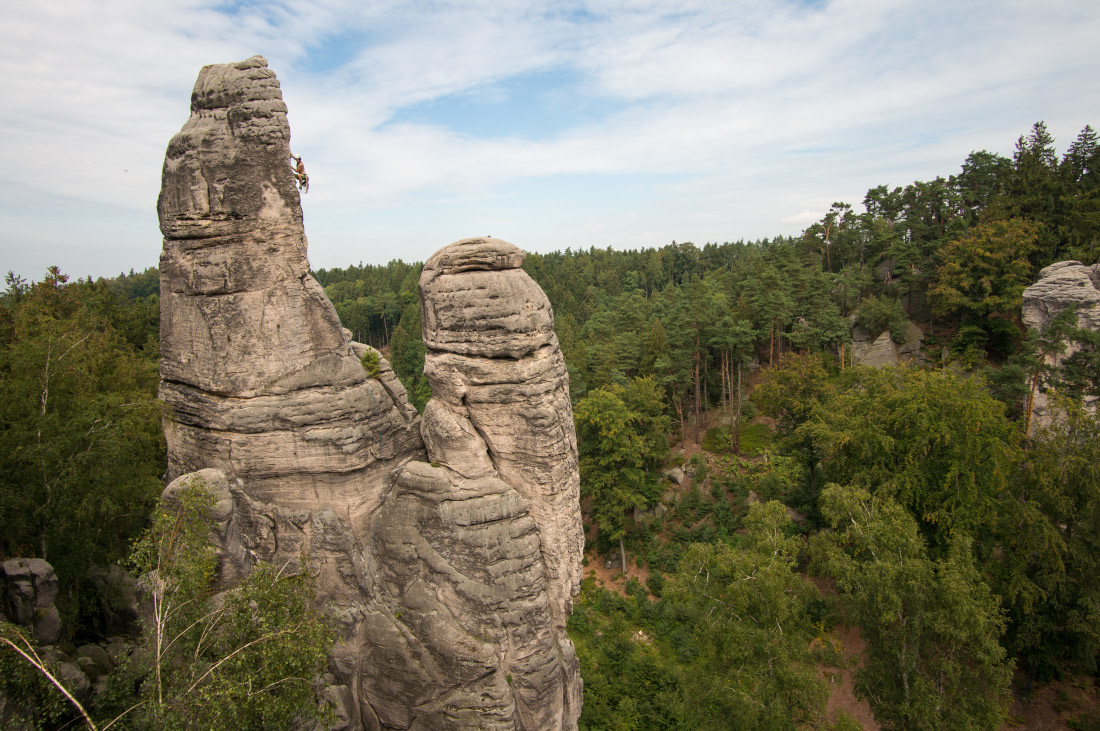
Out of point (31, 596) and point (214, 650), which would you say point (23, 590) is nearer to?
point (31, 596)

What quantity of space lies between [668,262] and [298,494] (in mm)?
96709

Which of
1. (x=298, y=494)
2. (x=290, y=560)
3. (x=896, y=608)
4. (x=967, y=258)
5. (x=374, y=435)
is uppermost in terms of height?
(x=967, y=258)

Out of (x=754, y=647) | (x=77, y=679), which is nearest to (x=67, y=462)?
(x=77, y=679)

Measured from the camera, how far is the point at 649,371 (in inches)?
1633

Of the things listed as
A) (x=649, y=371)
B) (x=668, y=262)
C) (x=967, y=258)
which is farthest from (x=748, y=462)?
(x=668, y=262)

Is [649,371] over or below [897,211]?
below

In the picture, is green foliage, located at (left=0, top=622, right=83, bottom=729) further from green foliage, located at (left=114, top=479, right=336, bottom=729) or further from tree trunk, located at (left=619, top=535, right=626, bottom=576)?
tree trunk, located at (left=619, top=535, right=626, bottom=576)

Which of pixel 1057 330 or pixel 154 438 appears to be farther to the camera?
pixel 1057 330

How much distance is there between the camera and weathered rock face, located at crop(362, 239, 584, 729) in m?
12.5

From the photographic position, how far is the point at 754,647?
13609 millimetres

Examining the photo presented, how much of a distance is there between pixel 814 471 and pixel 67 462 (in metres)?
31.9

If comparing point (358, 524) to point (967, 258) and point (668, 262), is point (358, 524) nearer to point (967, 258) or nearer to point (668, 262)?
point (967, 258)

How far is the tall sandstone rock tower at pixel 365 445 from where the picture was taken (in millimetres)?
12508

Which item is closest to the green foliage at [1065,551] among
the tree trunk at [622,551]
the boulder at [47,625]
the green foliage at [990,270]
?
the tree trunk at [622,551]
